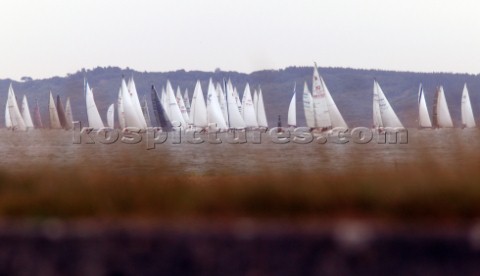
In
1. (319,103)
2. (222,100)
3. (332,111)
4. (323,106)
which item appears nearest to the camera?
(332,111)

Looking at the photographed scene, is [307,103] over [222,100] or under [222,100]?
under

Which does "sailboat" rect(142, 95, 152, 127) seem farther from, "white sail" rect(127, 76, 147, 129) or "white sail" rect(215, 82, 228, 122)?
"white sail" rect(215, 82, 228, 122)

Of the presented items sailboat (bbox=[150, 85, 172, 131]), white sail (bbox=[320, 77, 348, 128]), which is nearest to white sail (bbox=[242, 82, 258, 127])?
sailboat (bbox=[150, 85, 172, 131])

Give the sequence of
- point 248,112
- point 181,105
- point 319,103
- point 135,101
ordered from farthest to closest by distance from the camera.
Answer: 1. point 181,105
2. point 248,112
3. point 135,101
4. point 319,103

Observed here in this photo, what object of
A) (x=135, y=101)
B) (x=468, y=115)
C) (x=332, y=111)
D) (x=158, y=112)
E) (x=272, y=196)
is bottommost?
(x=332, y=111)

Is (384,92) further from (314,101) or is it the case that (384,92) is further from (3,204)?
(3,204)

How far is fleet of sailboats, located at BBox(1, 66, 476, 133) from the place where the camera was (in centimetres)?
4166

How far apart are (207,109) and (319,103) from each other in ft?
46.6

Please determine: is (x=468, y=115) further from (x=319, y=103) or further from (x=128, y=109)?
(x=128, y=109)

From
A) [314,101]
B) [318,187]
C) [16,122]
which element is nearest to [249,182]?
[318,187]

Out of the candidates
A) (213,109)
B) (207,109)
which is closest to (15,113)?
(207,109)

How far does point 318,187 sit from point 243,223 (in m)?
0.74

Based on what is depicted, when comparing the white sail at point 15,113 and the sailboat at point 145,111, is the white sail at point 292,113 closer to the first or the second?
the sailboat at point 145,111

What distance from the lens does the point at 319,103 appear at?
138ft
